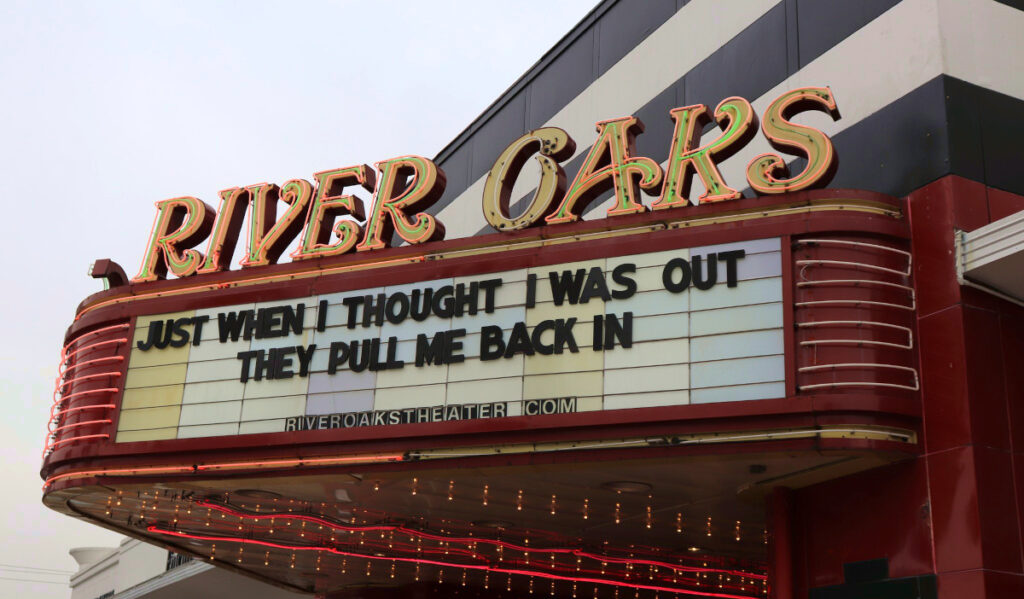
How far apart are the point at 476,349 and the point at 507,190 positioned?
2.57 meters

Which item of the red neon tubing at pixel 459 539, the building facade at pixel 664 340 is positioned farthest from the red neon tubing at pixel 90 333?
the red neon tubing at pixel 459 539

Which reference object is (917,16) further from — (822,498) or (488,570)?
(488,570)

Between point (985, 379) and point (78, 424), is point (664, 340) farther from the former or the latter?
A: point (78, 424)

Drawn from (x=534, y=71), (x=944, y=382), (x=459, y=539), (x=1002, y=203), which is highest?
(x=534, y=71)

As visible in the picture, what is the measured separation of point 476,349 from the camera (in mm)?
14906

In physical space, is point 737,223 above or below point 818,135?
below

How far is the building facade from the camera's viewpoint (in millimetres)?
12891

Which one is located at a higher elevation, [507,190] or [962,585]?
[507,190]

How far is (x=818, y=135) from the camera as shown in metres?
Result: 13.8

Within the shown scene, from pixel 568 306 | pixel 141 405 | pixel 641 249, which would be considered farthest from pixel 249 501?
pixel 641 249

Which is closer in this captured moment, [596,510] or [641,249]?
[641,249]

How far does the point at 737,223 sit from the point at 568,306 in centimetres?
241

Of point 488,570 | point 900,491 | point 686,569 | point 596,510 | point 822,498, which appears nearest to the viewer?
point 900,491

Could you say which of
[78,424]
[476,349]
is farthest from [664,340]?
[78,424]
